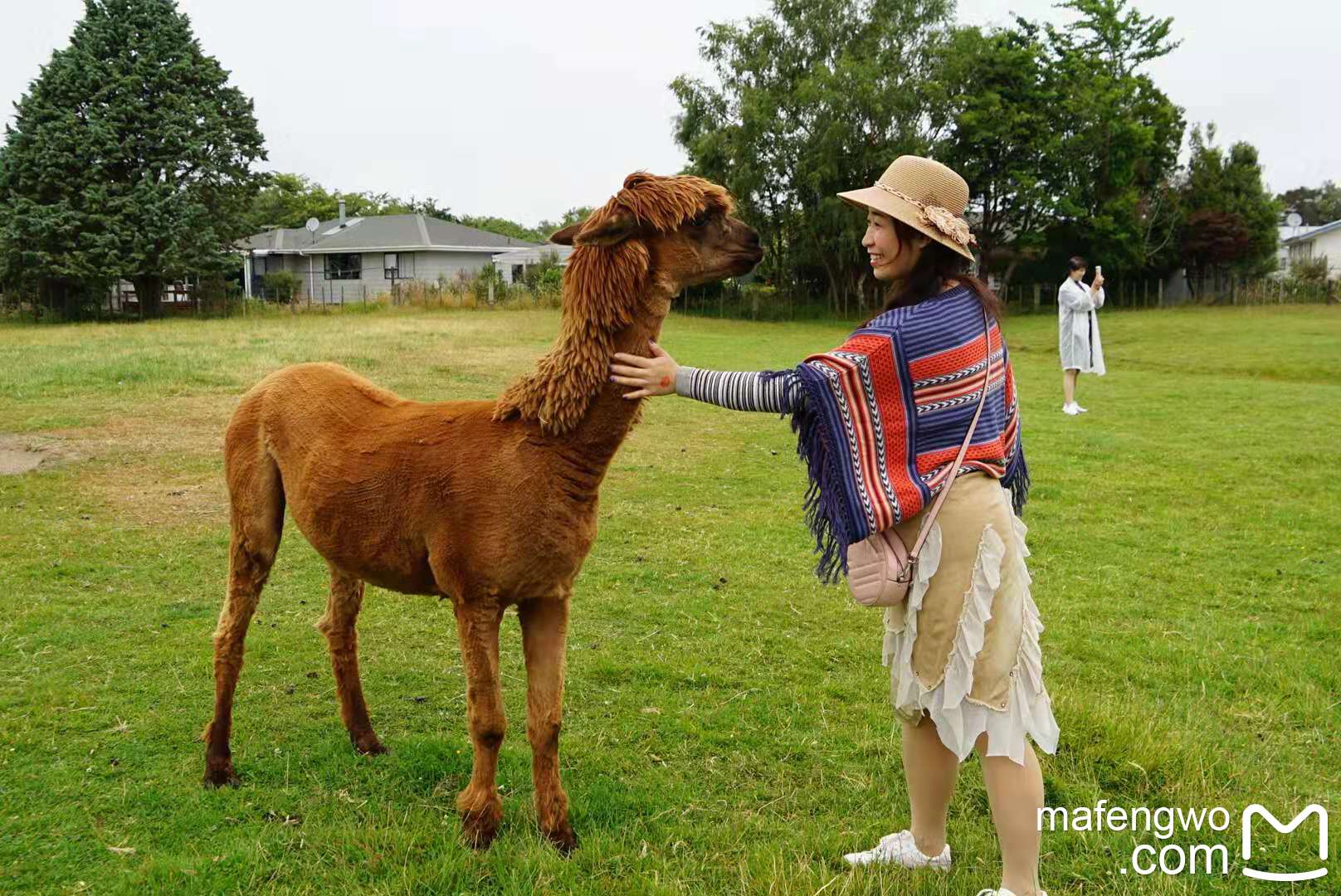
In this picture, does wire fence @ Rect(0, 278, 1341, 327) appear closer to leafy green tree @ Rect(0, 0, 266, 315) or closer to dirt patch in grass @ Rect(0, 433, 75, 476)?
leafy green tree @ Rect(0, 0, 266, 315)

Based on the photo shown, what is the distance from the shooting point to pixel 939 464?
3129 millimetres

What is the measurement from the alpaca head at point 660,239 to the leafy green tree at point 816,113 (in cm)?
3598

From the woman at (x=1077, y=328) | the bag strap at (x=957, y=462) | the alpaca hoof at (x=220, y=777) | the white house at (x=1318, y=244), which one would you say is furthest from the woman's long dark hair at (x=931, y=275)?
the white house at (x=1318, y=244)

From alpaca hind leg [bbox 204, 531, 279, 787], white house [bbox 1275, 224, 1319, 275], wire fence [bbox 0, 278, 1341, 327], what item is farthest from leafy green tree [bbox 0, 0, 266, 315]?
white house [bbox 1275, 224, 1319, 275]

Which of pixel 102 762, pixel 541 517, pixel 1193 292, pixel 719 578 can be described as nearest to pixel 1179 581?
pixel 719 578

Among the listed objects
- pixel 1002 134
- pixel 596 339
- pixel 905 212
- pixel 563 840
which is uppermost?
pixel 1002 134

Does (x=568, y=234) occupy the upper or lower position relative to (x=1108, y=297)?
lower

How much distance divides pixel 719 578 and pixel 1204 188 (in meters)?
48.9

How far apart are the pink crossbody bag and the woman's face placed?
0.30 m

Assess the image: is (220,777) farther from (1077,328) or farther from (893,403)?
(1077,328)

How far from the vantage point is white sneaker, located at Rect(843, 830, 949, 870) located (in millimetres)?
3594

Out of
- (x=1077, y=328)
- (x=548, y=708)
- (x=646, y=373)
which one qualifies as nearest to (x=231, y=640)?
(x=548, y=708)

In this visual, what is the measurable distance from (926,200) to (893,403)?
2.18 feet

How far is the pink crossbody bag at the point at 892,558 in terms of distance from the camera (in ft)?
10.3
